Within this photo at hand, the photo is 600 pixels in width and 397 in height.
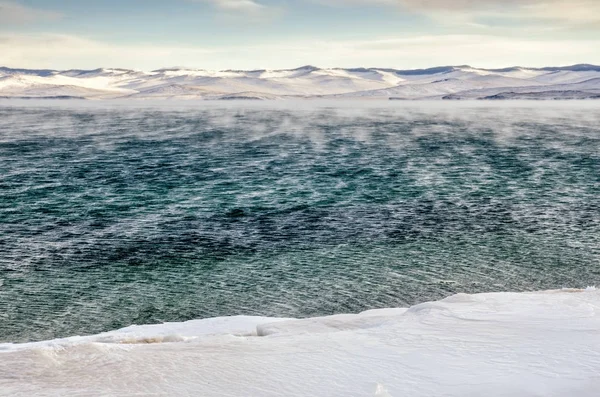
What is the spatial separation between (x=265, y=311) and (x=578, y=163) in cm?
2537

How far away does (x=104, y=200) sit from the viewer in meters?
23.8

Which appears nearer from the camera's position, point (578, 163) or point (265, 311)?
point (265, 311)

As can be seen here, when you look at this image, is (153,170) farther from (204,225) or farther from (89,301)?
(89,301)

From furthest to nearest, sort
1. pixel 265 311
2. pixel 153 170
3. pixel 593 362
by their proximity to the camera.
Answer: pixel 153 170, pixel 265 311, pixel 593 362

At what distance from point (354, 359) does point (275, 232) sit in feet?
37.9

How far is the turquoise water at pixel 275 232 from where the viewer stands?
520 inches

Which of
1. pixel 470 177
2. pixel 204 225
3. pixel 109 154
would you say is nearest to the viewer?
pixel 204 225

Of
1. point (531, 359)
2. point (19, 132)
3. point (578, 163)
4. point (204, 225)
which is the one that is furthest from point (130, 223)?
point (19, 132)

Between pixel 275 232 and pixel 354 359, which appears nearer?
pixel 354 359

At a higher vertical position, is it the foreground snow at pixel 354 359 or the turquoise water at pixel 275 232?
the foreground snow at pixel 354 359

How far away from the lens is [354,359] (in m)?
7.19

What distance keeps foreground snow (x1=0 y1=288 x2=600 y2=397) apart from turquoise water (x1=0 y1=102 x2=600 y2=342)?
4.05 meters

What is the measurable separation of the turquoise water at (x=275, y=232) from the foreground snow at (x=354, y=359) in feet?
13.3

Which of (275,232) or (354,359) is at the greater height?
(354,359)
